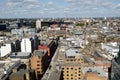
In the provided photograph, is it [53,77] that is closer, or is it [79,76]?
[53,77]

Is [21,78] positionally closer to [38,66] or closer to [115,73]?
[38,66]

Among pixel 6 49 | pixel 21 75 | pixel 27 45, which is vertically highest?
pixel 21 75

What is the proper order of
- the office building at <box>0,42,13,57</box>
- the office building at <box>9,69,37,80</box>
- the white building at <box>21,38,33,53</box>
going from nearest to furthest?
the office building at <box>9,69,37,80</box> < the office building at <box>0,42,13,57</box> < the white building at <box>21,38,33,53</box>

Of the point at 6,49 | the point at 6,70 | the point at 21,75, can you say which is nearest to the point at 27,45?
the point at 6,49

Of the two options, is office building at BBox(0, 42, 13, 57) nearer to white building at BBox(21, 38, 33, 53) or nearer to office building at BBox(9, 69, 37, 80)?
white building at BBox(21, 38, 33, 53)

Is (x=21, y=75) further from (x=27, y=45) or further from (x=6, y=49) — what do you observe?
(x=27, y=45)

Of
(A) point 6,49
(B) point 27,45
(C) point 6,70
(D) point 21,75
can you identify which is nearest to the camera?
(D) point 21,75

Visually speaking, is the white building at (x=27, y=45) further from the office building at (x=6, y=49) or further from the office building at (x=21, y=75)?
the office building at (x=21, y=75)

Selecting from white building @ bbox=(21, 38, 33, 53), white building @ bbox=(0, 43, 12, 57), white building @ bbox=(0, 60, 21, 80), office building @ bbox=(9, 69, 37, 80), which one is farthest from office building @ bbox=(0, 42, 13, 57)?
office building @ bbox=(9, 69, 37, 80)

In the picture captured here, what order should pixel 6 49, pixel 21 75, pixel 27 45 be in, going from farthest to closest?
1. pixel 27 45
2. pixel 6 49
3. pixel 21 75

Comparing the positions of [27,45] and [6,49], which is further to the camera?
[27,45]

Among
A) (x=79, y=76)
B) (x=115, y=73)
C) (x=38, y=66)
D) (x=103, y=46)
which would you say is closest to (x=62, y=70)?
(x=79, y=76)
